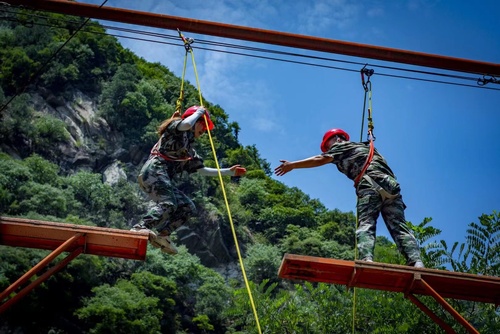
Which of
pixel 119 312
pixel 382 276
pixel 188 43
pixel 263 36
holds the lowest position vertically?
pixel 382 276

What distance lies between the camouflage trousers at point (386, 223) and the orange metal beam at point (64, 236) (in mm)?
2046

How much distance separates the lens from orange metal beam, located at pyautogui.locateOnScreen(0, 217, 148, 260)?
539cm

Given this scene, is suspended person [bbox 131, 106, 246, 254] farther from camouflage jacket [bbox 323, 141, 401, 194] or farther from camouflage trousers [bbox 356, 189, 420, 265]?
camouflage trousers [bbox 356, 189, 420, 265]

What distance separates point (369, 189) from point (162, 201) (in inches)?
78.3

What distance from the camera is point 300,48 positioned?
8945mm

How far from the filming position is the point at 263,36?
8828 millimetres

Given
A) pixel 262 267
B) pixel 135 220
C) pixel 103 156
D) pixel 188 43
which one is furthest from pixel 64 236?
pixel 103 156

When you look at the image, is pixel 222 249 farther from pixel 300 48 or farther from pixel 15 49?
pixel 300 48

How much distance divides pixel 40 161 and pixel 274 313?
942 inches

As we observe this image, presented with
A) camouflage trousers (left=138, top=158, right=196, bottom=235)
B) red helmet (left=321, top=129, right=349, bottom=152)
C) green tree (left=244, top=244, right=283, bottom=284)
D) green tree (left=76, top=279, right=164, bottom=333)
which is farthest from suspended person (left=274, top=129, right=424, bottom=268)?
green tree (left=244, top=244, right=283, bottom=284)

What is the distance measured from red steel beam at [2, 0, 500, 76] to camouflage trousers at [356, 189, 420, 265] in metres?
2.82

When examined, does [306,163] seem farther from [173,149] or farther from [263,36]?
[263,36]

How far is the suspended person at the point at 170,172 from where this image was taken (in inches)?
252

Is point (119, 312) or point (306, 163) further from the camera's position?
point (119, 312)
